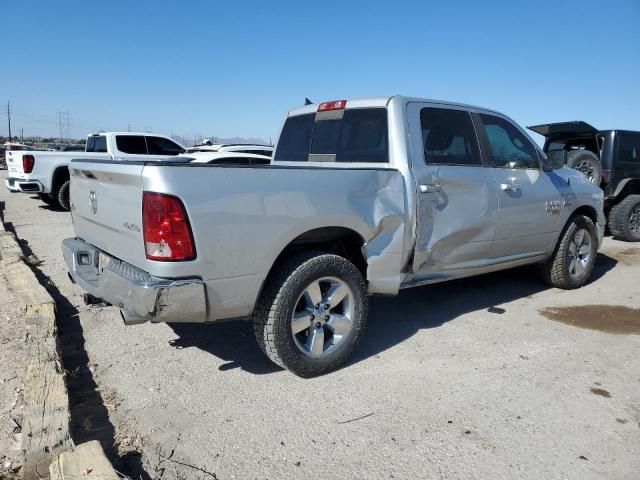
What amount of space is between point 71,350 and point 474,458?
2926 millimetres

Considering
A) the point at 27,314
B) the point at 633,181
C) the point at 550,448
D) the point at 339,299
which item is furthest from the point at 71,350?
the point at 633,181

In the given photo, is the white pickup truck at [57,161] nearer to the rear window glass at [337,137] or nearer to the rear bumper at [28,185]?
the rear bumper at [28,185]

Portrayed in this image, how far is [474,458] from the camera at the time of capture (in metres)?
2.50

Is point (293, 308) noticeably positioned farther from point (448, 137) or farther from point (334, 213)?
point (448, 137)

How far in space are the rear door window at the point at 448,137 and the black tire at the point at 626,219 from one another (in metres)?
5.89

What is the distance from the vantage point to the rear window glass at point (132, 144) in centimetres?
1197

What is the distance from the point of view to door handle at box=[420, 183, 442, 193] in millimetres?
3713

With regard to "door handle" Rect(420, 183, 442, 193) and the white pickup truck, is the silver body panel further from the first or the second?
the white pickup truck

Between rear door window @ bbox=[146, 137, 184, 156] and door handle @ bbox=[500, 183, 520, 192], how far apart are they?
33.4 feet

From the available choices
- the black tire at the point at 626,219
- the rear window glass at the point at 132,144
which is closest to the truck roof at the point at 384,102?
the black tire at the point at 626,219

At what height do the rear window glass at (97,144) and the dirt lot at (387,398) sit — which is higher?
the rear window glass at (97,144)

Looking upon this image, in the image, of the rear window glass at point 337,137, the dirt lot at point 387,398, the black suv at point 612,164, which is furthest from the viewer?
the black suv at point 612,164

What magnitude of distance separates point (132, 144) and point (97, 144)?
1000mm

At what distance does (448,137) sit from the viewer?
162 inches
